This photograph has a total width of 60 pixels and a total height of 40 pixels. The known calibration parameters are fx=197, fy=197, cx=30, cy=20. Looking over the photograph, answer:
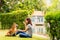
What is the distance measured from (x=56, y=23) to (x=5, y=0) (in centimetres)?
921

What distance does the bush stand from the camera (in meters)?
14.6

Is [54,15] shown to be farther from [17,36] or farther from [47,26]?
[17,36]

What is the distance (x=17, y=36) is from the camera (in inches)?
401

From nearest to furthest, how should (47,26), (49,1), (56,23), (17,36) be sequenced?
(56,23) < (47,26) < (17,36) < (49,1)

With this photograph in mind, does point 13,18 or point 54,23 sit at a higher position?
point 13,18

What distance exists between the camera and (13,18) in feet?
49.2

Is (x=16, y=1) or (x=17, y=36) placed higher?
(x=16, y=1)

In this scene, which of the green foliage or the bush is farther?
the bush

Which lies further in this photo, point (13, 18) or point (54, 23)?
point (13, 18)

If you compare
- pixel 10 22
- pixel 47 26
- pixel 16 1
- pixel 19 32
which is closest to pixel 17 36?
pixel 19 32

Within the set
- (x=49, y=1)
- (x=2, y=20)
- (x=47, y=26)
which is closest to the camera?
(x=47, y=26)

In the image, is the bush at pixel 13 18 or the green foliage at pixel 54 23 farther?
the bush at pixel 13 18

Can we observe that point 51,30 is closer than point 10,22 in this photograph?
Yes

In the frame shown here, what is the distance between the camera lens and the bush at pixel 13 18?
1459 cm
